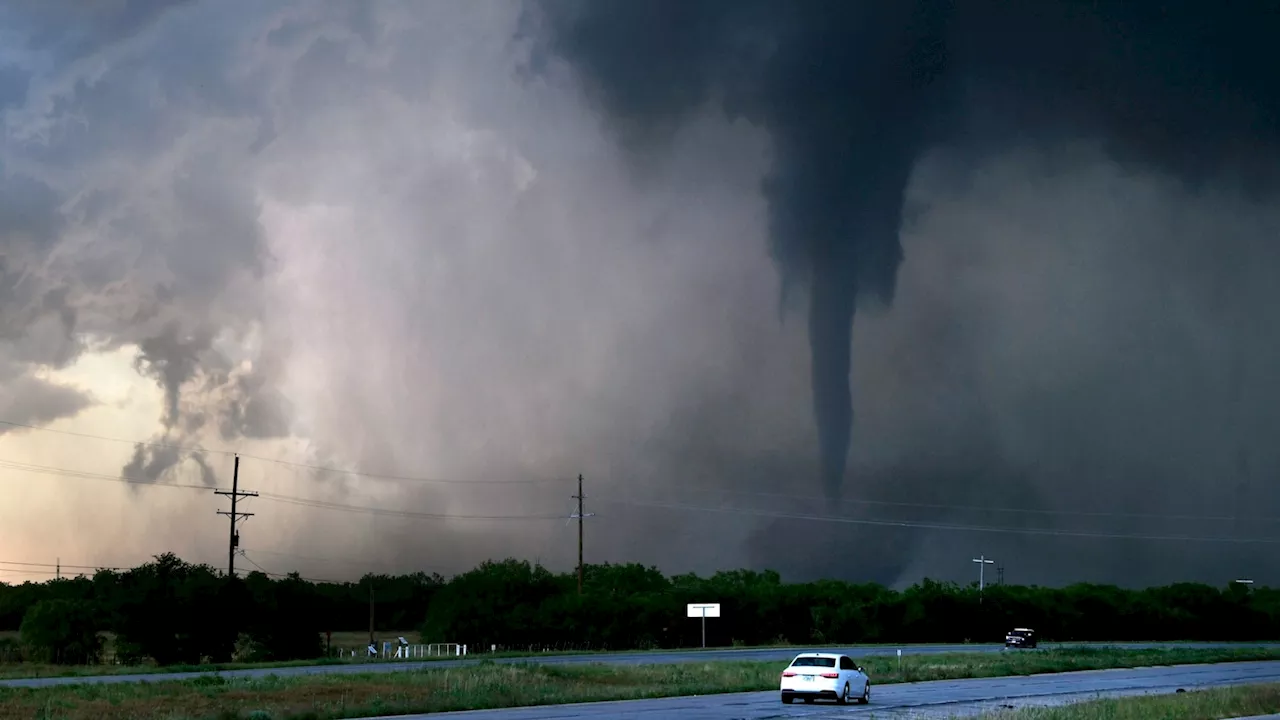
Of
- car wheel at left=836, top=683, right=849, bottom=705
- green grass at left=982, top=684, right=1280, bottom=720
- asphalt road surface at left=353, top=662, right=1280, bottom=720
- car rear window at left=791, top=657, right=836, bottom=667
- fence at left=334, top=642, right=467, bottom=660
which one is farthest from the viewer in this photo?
fence at left=334, top=642, right=467, bottom=660

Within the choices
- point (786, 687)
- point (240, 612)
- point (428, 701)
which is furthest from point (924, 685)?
point (240, 612)

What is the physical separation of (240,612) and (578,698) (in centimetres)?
6013

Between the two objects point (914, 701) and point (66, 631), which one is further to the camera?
point (66, 631)

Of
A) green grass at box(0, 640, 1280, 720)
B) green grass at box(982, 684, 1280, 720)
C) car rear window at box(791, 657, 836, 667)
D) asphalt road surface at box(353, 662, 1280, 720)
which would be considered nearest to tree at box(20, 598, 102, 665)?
green grass at box(0, 640, 1280, 720)

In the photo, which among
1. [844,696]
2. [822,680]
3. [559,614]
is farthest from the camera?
[559,614]

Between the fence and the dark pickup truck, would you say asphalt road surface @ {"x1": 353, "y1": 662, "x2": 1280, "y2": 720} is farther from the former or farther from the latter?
the fence

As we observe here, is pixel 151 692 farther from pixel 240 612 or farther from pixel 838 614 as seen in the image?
pixel 838 614

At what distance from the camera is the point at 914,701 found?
144 ft

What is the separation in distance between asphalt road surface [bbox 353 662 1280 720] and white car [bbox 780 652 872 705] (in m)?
0.49

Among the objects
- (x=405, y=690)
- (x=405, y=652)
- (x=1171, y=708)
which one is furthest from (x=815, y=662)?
(x=405, y=652)

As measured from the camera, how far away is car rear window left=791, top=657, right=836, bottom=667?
43.0m

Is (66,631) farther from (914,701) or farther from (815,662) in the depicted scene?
(914,701)

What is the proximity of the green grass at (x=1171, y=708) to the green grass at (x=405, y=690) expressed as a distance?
15662 mm

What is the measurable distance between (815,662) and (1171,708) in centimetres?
1141
